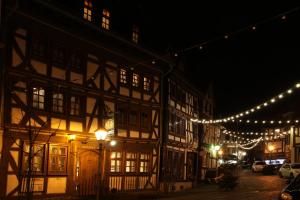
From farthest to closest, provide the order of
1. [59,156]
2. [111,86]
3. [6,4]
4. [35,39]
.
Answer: [111,86], [59,156], [35,39], [6,4]

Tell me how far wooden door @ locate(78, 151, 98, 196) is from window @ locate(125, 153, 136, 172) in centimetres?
296

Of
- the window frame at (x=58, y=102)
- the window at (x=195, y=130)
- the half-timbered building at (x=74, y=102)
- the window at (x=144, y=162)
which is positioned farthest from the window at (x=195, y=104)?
the window frame at (x=58, y=102)

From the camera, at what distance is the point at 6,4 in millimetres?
21422

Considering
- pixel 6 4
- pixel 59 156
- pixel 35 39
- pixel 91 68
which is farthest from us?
pixel 91 68

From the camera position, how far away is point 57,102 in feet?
80.7

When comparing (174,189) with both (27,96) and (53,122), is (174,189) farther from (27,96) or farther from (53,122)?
(27,96)

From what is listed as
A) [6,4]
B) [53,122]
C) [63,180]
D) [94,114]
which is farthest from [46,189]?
[6,4]

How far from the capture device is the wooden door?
2636 centimetres

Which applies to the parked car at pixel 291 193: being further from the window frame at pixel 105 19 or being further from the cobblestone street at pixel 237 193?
the window frame at pixel 105 19

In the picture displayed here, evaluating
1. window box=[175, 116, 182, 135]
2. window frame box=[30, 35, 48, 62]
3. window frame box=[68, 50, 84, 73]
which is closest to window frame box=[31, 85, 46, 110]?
window frame box=[30, 35, 48, 62]

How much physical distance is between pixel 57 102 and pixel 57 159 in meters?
2.84

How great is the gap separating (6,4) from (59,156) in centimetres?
789

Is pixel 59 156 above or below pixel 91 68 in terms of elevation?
below

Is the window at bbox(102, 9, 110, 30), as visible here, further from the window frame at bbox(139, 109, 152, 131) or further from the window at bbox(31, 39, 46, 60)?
the window frame at bbox(139, 109, 152, 131)
